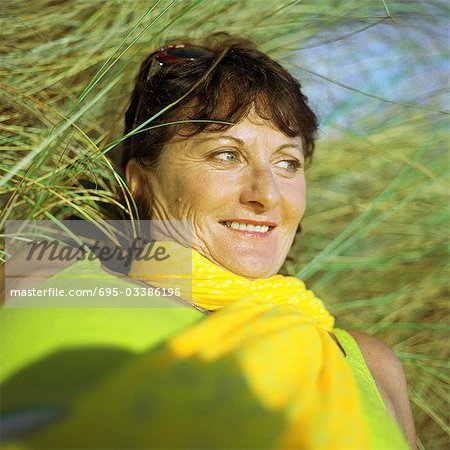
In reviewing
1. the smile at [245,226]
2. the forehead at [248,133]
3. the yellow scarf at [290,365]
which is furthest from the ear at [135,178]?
the yellow scarf at [290,365]

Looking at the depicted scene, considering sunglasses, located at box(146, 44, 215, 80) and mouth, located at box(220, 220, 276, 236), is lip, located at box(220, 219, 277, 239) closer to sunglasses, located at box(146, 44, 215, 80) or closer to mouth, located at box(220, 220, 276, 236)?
mouth, located at box(220, 220, 276, 236)

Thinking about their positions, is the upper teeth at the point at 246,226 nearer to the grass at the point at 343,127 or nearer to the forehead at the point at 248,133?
the forehead at the point at 248,133

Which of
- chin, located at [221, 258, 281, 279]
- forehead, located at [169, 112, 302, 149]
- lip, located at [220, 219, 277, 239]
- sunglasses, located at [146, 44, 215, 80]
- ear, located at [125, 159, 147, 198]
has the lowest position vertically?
chin, located at [221, 258, 281, 279]

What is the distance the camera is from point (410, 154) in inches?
92.0

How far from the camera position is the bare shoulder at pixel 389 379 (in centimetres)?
152

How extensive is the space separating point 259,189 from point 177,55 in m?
0.43

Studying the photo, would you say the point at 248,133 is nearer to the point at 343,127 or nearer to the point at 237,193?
the point at 237,193

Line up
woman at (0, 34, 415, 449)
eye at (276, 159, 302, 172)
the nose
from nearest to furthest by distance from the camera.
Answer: woman at (0, 34, 415, 449) → the nose → eye at (276, 159, 302, 172)

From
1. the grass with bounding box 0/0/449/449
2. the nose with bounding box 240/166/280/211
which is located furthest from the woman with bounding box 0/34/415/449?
the grass with bounding box 0/0/449/449

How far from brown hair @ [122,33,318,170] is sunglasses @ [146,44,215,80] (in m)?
0.01

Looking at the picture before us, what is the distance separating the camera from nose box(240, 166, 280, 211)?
147cm

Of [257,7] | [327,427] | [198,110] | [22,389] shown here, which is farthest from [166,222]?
[257,7]

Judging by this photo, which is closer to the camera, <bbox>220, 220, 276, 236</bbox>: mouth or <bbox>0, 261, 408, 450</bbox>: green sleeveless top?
<bbox>0, 261, 408, 450</bbox>: green sleeveless top

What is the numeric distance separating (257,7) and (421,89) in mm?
691
